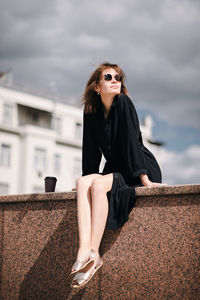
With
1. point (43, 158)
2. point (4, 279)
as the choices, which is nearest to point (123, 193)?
point (4, 279)

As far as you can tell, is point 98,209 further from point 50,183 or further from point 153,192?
point 50,183

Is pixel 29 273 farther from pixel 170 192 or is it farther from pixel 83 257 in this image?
pixel 170 192

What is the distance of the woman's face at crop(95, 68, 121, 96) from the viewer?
4.63 metres

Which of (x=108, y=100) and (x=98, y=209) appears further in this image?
(x=108, y=100)

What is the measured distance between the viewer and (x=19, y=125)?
37625 mm

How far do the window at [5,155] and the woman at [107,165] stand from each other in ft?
103

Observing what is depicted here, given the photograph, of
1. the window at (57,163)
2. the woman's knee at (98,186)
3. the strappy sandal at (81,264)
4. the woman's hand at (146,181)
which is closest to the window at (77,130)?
the window at (57,163)

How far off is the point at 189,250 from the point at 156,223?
0.39 metres

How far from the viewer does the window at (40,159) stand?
36.6 m

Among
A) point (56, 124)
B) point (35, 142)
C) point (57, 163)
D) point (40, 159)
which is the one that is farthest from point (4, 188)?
point (56, 124)

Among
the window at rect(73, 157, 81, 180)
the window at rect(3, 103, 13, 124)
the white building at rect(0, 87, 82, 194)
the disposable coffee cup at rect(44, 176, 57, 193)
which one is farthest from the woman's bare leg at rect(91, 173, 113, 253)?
the window at rect(73, 157, 81, 180)

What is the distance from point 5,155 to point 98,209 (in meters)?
32.5

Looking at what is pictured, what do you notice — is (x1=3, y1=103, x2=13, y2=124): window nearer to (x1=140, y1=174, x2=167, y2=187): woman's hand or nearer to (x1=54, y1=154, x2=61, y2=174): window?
(x1=54, y1=154, x2=61, y2=174): window

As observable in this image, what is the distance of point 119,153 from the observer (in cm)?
457
